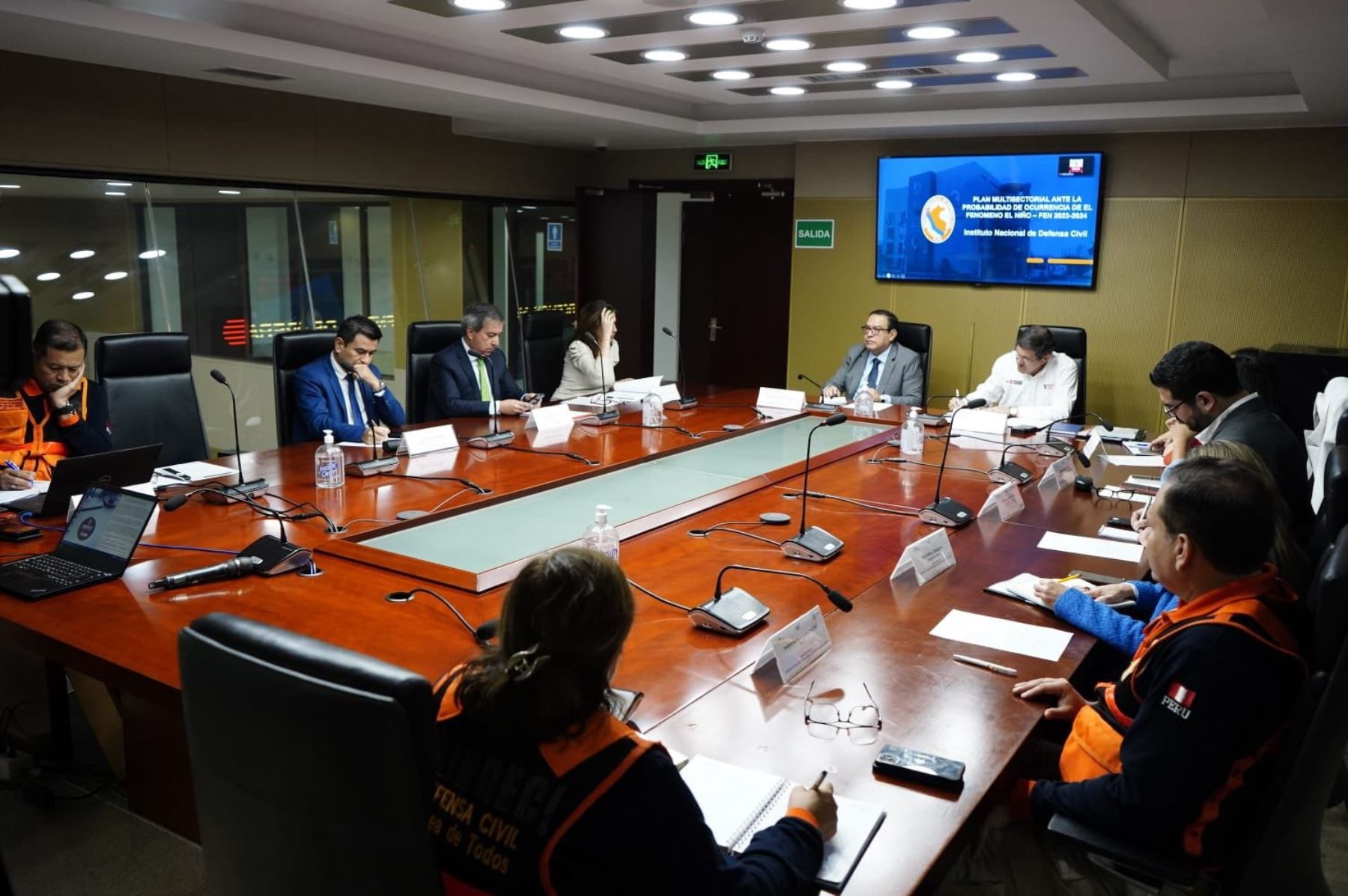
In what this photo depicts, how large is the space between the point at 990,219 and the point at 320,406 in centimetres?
416

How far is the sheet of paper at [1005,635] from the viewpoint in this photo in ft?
7.00

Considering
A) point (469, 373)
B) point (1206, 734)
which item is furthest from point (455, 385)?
point (1206, 734)

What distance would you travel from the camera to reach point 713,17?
375 centimetres

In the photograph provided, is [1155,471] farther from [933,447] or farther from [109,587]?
[109,587]

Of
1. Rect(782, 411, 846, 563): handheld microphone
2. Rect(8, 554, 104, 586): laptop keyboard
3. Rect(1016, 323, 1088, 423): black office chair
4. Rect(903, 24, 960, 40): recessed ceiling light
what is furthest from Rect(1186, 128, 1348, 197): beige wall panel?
Rect(8, 554, 104, 586): laptop keyboard

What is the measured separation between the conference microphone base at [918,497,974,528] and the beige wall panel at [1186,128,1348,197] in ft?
12.1

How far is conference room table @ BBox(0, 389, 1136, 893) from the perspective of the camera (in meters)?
1.68

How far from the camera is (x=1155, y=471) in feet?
13.1

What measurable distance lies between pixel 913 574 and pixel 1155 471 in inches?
75.0

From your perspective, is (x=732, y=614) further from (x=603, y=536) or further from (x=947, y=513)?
(x=947, y=513)

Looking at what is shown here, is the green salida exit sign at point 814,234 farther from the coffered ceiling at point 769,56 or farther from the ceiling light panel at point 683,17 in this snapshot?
the ceiling light panel at point 683,17

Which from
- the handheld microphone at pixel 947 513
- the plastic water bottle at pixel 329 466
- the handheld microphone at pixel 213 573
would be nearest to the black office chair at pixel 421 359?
the plastic water bottle at pixel 329 466

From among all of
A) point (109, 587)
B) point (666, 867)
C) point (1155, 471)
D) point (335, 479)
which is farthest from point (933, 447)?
point (666, 867)

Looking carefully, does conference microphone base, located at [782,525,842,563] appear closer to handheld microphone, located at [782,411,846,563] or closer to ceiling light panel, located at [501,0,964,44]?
handheld microphone, located at [782,411,846,563]
